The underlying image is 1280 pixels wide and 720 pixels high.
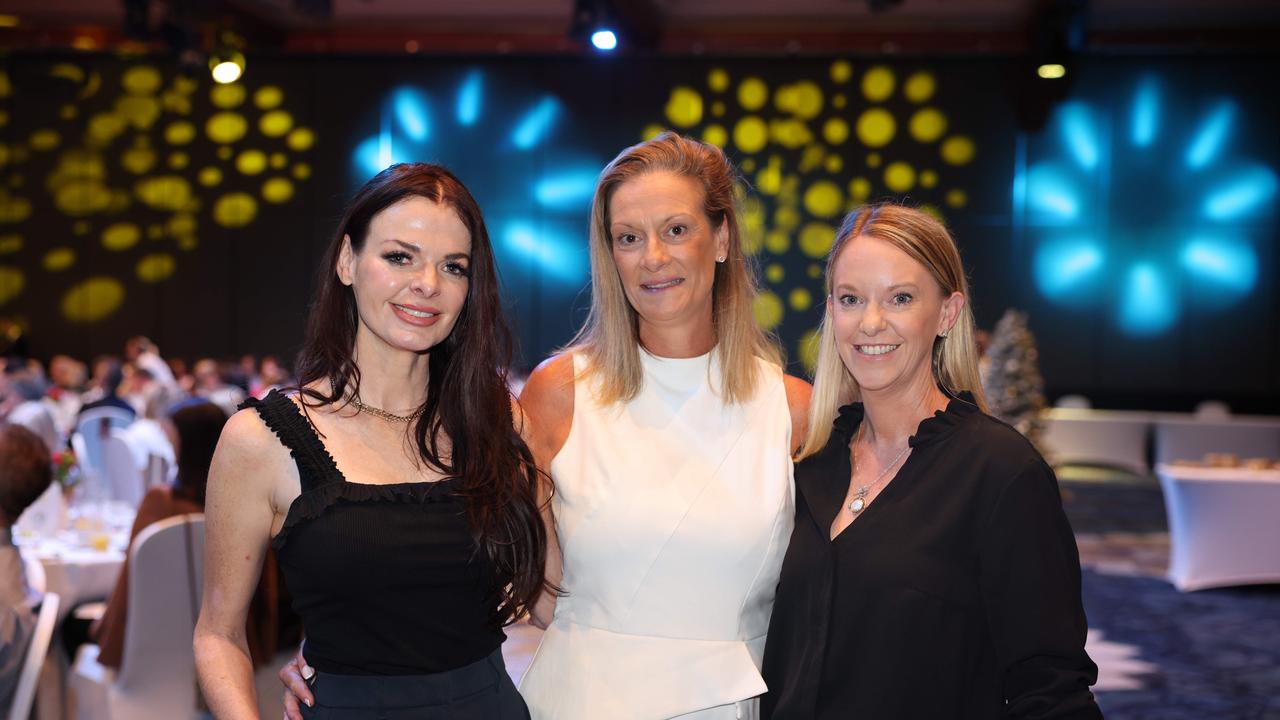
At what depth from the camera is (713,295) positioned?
2.59 meters

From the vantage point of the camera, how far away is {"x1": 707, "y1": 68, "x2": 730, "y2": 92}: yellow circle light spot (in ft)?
43.3

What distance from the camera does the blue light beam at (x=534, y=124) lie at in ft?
43.8

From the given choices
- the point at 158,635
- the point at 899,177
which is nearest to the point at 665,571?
the point at 158,635

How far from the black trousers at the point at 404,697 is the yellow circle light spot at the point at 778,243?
11.6 metres

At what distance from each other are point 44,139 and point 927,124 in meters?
10.9

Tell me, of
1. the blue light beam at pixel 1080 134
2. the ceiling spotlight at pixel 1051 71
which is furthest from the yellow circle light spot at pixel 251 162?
the blue light beam at pixel 1080 134

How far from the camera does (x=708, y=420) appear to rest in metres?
2.46

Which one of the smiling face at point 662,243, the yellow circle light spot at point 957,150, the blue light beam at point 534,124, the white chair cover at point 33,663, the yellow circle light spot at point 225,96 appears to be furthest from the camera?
the yellow circle light spot at point 225,96

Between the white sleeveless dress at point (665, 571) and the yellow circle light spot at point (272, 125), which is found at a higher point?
the yellow circle light spot at point (272, 125)

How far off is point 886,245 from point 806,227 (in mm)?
11413

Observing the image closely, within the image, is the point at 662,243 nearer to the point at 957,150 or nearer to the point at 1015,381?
the point at 1015,381

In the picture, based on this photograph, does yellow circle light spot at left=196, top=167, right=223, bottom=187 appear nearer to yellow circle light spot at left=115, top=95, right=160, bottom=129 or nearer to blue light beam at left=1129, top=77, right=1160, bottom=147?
yellow circle light spot at left=115, top=95, right=160, bottom=129

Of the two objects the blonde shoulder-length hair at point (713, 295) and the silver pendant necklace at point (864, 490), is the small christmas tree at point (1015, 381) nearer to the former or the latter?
the blonde shoulder-length hair at point (713, 295)

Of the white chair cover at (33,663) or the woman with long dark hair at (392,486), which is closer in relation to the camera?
the woman with long dark hair at (392,486)
